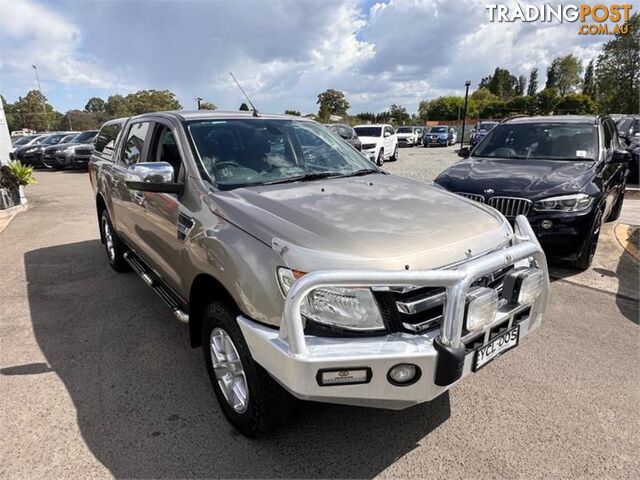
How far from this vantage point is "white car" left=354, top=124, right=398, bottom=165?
17.3 m

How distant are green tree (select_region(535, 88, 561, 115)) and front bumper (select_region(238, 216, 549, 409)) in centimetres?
6317

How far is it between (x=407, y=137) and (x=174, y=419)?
31438 mm

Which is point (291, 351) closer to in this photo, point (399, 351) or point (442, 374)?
point (399, 351)

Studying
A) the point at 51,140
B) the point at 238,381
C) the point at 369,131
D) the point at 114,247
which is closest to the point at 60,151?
the point at 51,140

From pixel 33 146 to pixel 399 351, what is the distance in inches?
919

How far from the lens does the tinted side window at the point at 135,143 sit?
12.7 ft

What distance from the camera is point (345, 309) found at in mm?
1921

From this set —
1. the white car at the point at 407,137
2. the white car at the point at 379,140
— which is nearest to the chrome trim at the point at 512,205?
the white car at the point at 379,140

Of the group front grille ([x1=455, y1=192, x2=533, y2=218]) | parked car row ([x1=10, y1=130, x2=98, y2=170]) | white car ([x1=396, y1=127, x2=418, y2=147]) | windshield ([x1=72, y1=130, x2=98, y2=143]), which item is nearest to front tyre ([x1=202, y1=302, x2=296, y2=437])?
front grille ([x1=455, y1=192, x2=533, y2=218])

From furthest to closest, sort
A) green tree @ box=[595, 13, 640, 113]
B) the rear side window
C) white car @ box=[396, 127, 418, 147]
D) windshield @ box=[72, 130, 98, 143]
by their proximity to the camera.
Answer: green tree @ box=[595, 13, 640, 113]
white car @ box=[396, 127, 418, 147]
windshield @ box=[72, 130, 98, 143]
the rear side window

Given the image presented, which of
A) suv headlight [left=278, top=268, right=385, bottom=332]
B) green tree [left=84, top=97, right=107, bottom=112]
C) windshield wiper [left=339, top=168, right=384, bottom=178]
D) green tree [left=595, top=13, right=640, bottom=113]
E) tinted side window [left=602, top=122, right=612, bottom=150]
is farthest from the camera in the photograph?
green tree [left=84, top=97, right=107, bottom=112]

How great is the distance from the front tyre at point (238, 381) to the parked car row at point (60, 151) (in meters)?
17.3

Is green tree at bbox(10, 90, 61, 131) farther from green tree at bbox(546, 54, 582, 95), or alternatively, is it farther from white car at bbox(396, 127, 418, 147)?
green tree at bbox(546, 54, 582, 95)

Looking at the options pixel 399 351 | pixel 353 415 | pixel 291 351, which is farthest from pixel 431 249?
pixel 353 415
